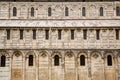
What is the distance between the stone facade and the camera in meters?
41.6

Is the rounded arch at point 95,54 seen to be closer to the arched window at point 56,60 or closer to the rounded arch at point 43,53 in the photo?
the arched window at point 56,60

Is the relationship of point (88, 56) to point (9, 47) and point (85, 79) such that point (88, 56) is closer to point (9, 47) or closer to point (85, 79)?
point (85, 79)

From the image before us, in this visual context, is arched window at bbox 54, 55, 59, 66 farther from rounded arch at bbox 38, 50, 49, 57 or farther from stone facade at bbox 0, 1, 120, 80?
rounded arch at bbox 38, 50, 49, 57

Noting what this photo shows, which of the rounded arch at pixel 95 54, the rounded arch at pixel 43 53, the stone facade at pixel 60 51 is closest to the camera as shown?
the stone facade at pixel 60 51

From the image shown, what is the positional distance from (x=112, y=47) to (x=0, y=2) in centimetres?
1820

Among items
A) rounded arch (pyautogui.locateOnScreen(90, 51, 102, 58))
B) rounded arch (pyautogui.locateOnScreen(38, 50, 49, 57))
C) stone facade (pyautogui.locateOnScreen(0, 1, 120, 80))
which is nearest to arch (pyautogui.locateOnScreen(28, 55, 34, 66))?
stone facade (pyautogui.locateOnScreen(0, 1, 120, 80))

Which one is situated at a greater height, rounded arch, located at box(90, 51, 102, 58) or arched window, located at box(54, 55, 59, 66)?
rounded arch, located at box(90, 51, 102, 58)

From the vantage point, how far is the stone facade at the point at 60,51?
41594 mm

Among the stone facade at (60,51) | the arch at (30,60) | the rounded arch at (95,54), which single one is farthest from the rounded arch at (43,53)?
the rounded arch at (95,54)

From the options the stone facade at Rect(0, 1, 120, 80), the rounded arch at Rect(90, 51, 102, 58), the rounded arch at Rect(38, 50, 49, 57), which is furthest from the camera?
the rounded arch at Rect(90, 51, 102, 58)

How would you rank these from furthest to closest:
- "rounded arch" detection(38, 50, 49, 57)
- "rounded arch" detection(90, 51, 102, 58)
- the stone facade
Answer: "rounded arch" detection(90, 51, 102, 58) → "rounded arch" detection(38, 50, 49, 57) → the stone facade

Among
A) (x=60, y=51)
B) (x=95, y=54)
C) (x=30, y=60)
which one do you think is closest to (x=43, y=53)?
(x=30, y=60)

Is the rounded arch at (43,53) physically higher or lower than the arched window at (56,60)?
higher

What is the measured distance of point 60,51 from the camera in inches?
1652
